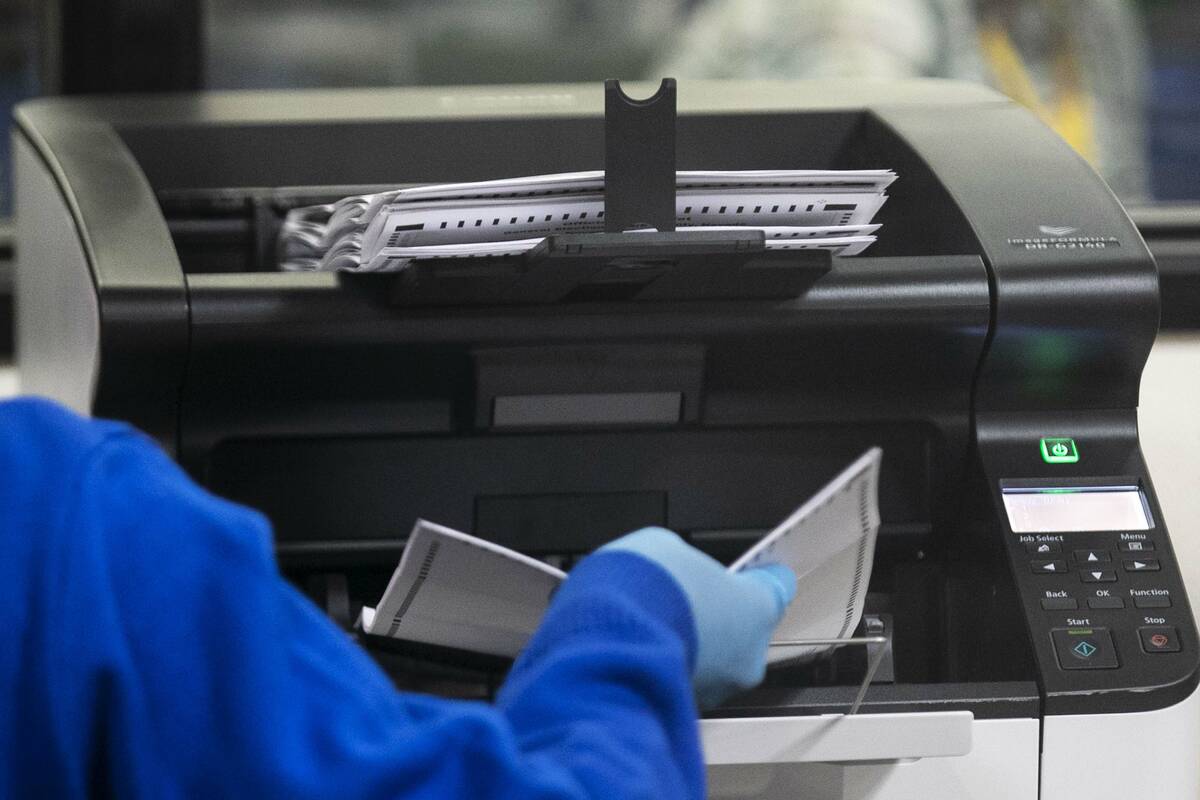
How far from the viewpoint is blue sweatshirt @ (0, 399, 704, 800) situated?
481 millimetres

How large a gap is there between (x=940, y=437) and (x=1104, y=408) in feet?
0.34

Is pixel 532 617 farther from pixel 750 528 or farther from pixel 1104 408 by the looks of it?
pixel 1104 408

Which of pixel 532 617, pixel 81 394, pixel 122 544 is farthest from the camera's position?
pixel 81 394

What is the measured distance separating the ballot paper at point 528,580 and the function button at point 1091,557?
15cm

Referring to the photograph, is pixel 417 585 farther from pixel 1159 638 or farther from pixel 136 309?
pixel 1159 638

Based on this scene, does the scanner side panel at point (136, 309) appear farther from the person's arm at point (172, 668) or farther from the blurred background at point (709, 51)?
the blurred background at point (709, 51)

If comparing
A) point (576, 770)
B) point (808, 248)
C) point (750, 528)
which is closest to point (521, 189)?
point (808, 248)

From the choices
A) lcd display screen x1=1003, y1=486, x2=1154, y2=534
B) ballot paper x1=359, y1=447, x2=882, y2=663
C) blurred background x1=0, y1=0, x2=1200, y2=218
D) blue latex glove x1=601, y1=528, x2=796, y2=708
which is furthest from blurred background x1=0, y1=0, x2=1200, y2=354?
blue latex glove x1=601, y1=528, x2=796, y2=708

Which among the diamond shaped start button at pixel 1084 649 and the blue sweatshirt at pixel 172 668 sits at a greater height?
the blue sweatshirt at pixel 172 668

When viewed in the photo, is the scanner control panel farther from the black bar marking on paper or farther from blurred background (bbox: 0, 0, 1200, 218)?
blurred background (bbox: 0, 0, 1200, 218)

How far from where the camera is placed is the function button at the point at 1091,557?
3.03 ft

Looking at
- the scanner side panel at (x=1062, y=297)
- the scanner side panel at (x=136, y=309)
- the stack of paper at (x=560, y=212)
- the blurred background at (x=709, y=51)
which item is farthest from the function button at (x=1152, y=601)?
the blurred background at (x=709, y=51)

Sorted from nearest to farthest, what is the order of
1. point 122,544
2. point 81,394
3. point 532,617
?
point 122,544, point 532,617, point 81,394

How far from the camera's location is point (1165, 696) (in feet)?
2.91
